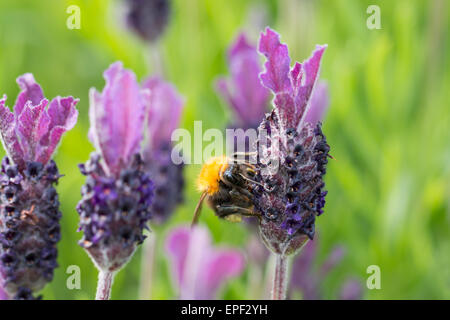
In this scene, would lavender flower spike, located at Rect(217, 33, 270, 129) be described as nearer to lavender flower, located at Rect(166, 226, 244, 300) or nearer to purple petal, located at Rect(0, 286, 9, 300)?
lavender flower, located at Rect(166, 226, 244, 300)

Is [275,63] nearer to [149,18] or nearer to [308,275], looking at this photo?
[308,275]

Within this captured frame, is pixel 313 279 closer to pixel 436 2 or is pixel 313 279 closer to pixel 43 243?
pixel 43 243

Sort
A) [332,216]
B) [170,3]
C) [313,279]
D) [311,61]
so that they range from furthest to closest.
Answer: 1. [170,3]
2. [332,216]
3. [313,279]
4. [311,61]

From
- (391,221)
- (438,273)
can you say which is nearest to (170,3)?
(391,221)

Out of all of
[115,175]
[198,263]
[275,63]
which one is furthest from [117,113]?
[198,263]

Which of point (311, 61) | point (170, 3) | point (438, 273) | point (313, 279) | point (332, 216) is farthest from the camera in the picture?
point (170, 3)
